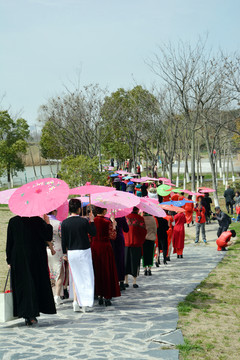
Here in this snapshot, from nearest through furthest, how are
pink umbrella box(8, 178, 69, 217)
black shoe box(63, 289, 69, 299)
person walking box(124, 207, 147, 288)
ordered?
pink umbrella box(8, 178, 69, 217) → black shoe box(63, 289, 69, 299) → person walking box(124, 207, 147, 288)

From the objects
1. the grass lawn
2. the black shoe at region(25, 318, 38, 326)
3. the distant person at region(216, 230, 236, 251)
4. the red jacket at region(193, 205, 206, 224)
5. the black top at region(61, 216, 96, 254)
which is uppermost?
the black top at region(61, 216, 96, 254)

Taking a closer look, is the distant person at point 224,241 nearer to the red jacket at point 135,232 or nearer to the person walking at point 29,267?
the red jacket at point 135,232

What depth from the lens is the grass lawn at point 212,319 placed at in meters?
5.78

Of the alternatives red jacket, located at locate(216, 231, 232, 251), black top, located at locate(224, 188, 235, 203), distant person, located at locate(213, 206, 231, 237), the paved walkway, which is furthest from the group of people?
black top, located at locate(224, 188, 235, 203)

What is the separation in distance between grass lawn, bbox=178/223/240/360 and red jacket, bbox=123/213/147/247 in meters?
1.44

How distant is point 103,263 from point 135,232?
6.34ft

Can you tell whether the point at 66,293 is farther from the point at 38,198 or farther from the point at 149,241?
the point at 38,198

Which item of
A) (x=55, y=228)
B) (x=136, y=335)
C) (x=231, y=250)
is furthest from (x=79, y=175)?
(x=136, y=335)

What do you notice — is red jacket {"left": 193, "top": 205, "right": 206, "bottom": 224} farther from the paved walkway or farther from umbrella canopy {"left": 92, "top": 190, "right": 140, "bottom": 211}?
umbrella canopy {"left": 92, "top": 190, "right": 140, "bottom": 211}

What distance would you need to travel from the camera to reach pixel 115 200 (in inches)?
317

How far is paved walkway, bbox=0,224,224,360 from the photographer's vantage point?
5.62 m

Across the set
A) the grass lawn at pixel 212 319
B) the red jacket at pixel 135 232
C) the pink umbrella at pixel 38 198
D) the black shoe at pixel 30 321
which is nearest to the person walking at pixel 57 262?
the black shoe at pixel 30 321

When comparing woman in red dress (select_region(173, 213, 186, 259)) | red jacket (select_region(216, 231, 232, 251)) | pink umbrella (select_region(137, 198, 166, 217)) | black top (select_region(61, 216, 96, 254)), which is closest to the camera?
black top (select_region(61, 216, 96, 254))

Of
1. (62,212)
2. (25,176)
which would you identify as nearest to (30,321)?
(62,212)
